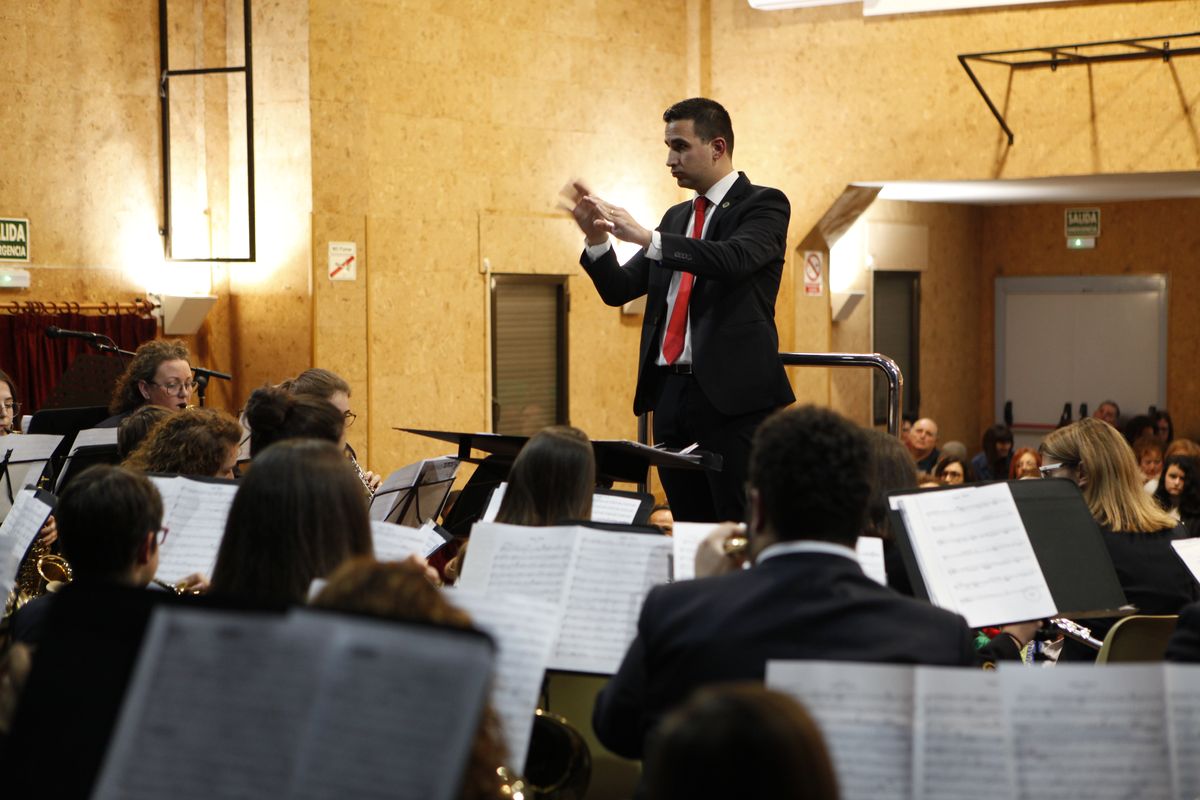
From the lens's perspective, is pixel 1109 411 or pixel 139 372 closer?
pixel 139 372

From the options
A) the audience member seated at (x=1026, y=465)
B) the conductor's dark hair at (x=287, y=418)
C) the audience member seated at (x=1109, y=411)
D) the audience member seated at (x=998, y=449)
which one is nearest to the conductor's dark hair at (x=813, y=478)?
the conductor's dark hair at (x=287, y=418)

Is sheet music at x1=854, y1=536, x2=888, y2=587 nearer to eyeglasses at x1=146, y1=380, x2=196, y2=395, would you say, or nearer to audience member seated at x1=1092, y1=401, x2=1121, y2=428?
eyeglasses at x1=146, y1=380, x2=196, y2=395

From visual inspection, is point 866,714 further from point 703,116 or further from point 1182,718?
point 703,116

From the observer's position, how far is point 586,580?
2.65 m

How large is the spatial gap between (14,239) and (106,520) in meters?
5.14

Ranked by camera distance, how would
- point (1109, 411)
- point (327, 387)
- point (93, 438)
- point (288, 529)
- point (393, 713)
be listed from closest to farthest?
point (393, 713), point (288, 529), point (93, 438), point (327, 387), point (1109, 411)

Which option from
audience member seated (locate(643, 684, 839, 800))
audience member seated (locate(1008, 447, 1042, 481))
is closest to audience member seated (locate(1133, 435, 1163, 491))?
audience member seated (locate(1008, 447, 1042, 481))

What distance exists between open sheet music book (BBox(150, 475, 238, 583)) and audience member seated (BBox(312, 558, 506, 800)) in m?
1.67

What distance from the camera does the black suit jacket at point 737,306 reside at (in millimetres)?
3904

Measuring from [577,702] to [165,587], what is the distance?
1.12 m

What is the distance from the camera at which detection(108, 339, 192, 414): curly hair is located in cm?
533

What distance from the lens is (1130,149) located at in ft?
27.1

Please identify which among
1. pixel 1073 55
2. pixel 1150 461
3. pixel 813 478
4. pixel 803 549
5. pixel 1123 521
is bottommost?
pixel 1150 461

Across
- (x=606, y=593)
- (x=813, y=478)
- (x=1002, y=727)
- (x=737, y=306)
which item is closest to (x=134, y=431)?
(x=737, y=306)
